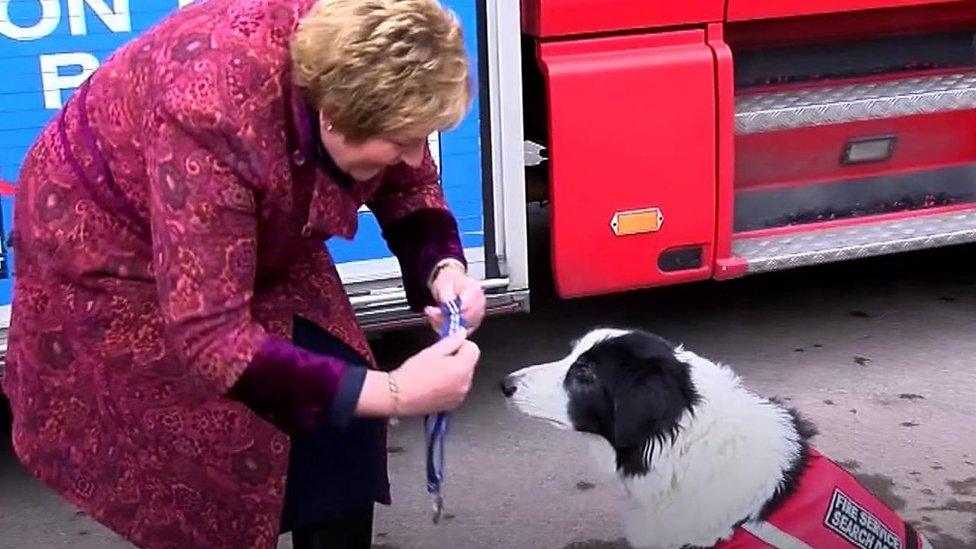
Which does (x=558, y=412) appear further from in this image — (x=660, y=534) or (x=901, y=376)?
(x=901, y=376)

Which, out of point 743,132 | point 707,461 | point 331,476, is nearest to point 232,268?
point 331,476

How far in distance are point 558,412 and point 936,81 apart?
2418 millimetres

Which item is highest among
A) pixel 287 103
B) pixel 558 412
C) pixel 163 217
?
pixel 287 103

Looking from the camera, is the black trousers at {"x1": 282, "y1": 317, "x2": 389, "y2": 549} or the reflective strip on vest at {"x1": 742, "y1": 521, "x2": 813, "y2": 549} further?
the reflective strip on vest at {"x1": 742, "y1": 521, "x2": 813, "y2": 549}

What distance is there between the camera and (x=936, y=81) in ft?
14.8

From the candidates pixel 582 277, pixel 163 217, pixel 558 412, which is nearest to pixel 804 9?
pixel 582 277

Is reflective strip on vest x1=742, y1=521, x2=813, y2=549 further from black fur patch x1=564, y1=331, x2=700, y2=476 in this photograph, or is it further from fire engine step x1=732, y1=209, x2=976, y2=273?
fire engine step x1=732, y1=209, x2=976, y2=273

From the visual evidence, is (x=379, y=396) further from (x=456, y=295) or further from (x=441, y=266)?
(x=441, y=266)

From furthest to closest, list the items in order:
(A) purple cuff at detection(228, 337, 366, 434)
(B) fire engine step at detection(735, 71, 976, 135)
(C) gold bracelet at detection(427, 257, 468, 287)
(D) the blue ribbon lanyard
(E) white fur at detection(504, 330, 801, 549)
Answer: (B) fire engine step at detection(735, 71, 976, 135), (E) white fur at detection(504, 330, 801, 549), (C) gold bracelet at detection(427, 257, 468, 287), (D) the blue ribbon lanyard, (A) purple cuff at detection(228, 337, 366, 434)

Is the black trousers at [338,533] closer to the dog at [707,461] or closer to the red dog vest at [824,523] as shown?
the dog at [707,461]

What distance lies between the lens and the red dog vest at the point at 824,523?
2547 millimetres

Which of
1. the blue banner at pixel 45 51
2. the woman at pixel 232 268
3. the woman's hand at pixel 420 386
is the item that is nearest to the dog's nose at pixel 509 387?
the woman at pixel 232 268

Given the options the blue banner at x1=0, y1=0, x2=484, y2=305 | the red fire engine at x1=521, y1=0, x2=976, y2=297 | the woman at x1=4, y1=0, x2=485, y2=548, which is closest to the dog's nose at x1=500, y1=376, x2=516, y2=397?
the woman at x1=4, y1=0, x2=485, y2=548

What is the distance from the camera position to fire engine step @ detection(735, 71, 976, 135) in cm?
425
